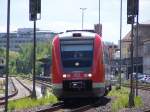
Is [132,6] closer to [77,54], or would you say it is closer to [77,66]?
[77,54]

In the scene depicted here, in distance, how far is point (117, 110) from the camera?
84.9 ft

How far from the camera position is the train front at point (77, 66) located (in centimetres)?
2919

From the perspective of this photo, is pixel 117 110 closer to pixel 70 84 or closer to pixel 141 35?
pixel 70 84

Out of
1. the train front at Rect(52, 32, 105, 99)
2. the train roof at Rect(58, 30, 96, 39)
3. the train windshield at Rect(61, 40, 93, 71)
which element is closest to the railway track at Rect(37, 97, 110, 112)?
the train front at Rect(52, 32, 105, 99)

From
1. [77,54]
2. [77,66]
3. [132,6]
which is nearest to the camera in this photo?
[77,66]

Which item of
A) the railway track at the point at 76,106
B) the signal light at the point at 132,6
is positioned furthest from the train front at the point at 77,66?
the signal light at the point at 132,6

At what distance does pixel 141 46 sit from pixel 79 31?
382 feet

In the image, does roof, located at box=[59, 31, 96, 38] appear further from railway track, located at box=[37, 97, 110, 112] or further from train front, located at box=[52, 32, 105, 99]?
railway track, located at box=[37, 97, 110, 112]

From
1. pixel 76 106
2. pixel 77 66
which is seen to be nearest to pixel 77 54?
pixel 77 66

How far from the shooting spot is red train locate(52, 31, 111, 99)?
29.2 metres

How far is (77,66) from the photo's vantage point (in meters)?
29.5

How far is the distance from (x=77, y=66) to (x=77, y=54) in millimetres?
615

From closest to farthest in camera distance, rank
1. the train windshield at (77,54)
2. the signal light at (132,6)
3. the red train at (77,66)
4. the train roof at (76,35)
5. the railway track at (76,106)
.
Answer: the railway track at (76,106) → the red train at (77,66) → the train windshield at (77,54) → the signal light at (132,6) → the train roof at (76,35)

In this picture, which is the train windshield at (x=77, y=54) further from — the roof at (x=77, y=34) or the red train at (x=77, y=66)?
the roof at (x=77, y=34)
